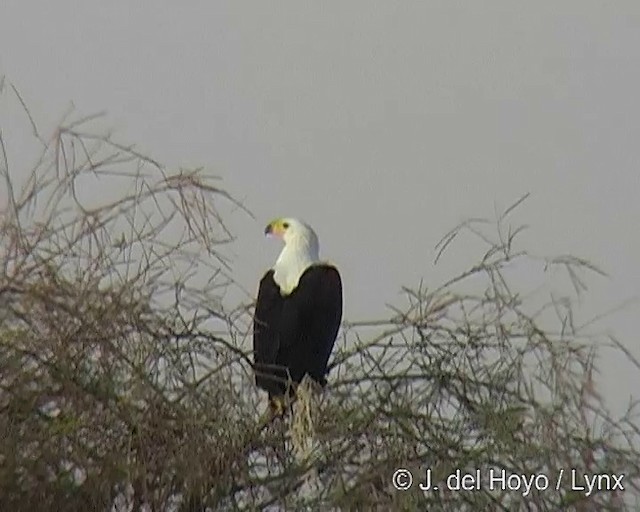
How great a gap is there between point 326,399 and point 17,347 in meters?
0.67

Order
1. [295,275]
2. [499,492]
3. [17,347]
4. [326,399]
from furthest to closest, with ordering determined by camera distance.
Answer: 1. [295,275]
2. [326,399]
3. [499,492]
4. [17,347]

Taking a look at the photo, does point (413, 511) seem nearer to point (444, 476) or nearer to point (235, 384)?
point (444, 476)

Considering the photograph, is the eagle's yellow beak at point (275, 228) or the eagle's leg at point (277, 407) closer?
the eagle's leg at point (277, 407)

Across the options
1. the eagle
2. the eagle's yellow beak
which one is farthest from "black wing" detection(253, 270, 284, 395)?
the eagle's yellow beak

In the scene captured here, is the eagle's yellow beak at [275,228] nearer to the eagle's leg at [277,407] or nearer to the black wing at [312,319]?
the black wing at [312,319]

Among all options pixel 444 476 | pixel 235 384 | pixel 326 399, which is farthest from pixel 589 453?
pixel 235 384

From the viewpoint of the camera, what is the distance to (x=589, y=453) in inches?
105

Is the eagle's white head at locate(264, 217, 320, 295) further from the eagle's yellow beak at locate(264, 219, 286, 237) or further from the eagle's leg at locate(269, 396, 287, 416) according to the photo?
the eagle's leg at locate(269, 396, 287, 416)

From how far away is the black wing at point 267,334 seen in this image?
283 cm

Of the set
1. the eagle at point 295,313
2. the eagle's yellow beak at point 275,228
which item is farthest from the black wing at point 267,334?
the eagle's yellow beak at point 275,228

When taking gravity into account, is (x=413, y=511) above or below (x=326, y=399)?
below

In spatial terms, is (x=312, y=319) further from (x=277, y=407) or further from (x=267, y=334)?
(x=277, y=407)

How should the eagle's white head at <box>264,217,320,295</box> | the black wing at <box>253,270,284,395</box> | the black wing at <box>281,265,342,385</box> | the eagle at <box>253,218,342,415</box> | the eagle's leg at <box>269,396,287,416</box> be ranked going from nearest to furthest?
the eagle's leg at <box>269,396,287,416</box>
the black wing at <box>253,270,284,395</box>
the eagle at <box>253,218,342,415</box>
the black wing at <box>281,265,342,385</box>
the eagle's white head at <box>264,217,320,295</box>

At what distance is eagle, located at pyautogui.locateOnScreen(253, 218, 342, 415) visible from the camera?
3.00 m
